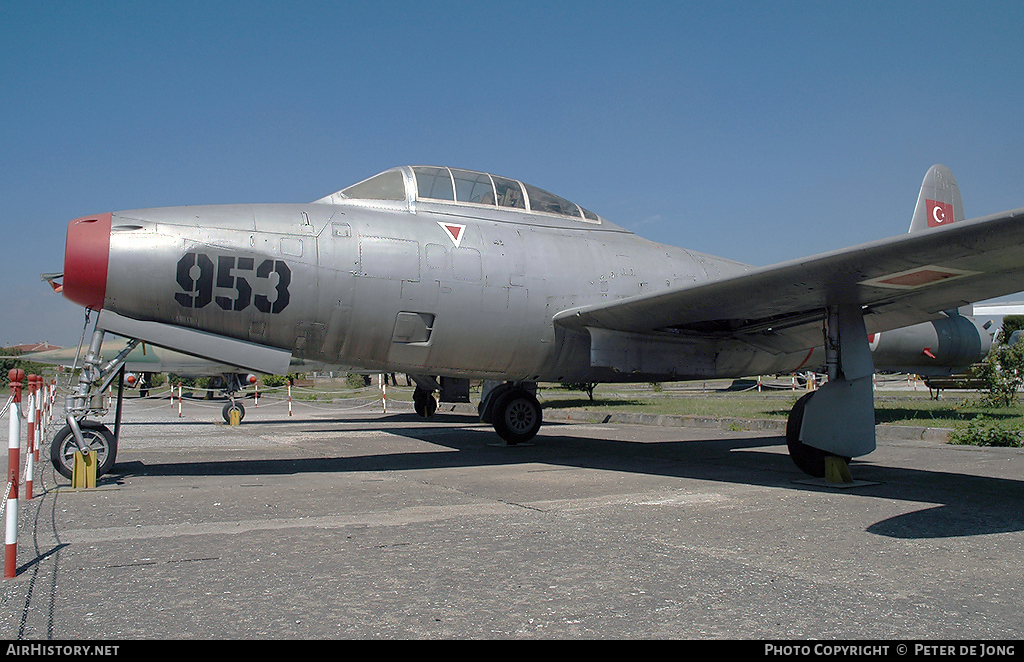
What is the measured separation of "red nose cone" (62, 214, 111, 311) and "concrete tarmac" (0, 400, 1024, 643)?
1.96 metres

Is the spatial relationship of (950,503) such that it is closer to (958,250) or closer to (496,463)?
(958,250)

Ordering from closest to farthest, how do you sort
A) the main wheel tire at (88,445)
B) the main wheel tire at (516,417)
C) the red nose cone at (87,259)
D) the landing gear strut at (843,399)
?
the red nose cone at (87,259) → the landing gear strut at (843,399) → the main wheel tire at (88,445) → the main wheel tire at (516,417)

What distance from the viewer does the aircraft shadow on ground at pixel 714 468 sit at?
533 cm

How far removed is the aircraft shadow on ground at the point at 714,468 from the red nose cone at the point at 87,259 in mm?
2108

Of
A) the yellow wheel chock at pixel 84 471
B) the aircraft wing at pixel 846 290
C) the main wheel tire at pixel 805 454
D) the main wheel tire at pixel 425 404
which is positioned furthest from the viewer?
the main wheel tire at pixel 425 404

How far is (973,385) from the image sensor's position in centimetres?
2000

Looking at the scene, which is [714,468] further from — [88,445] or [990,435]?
[88,445]

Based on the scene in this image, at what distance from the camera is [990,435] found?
10281 millimetres

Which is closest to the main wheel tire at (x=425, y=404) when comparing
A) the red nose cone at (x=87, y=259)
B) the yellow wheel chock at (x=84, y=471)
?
the yellow wheel chock at (x=84, y=471)

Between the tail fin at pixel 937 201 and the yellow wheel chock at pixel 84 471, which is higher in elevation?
the tail fin at pixel 937 201

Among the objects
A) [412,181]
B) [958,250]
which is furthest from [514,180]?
[958,250]

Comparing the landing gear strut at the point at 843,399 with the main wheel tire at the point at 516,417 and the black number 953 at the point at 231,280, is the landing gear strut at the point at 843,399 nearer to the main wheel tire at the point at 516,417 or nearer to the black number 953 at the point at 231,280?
the main wheel tire at the point at 516,417

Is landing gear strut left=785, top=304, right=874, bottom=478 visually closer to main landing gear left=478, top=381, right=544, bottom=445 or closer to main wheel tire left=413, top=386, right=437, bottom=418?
main landing gear left=478, top=381, right=544, bottom=445

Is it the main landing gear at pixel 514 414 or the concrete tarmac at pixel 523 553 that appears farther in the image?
the main landing gear at pixel 514 414
